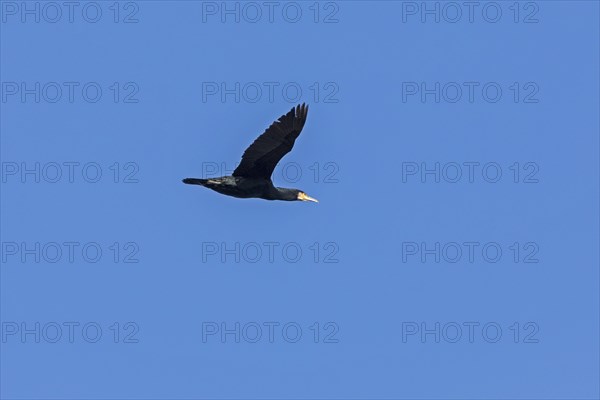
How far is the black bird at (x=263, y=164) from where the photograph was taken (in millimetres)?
38000

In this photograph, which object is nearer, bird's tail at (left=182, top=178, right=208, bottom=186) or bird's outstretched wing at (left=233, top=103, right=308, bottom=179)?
bird's outstretched wing at (left=233, top=103, right=308, bottom=179)

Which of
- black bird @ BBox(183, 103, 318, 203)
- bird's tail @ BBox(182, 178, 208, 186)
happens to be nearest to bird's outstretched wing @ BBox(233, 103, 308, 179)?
black bird @ BBox(183, 103, 318, 203)

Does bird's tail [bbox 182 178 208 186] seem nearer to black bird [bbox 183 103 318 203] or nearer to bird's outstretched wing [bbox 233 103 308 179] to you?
black bird [bbox 183 103 318 203]

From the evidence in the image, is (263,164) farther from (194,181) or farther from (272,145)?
(194,181)

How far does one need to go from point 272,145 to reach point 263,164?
0.83 m

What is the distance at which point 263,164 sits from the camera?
39.0 meters

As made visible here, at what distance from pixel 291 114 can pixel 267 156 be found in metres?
1.40

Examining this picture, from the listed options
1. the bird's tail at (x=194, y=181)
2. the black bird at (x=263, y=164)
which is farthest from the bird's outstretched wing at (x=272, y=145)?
the bird's tail at (x=194, y=181)

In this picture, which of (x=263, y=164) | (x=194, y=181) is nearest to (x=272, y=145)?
(x=263, y=164)

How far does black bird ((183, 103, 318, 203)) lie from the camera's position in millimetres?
38000

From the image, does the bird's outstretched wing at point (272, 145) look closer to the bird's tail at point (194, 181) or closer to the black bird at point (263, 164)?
the black bird at point (263, 164)

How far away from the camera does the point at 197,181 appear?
38.7 m

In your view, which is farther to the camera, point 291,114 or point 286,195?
point 286,195

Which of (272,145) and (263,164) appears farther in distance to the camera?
(263,164)
